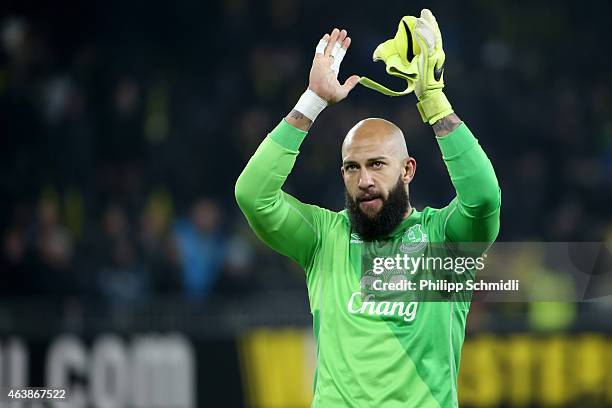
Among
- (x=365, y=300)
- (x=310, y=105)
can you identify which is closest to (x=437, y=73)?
(x=310, y=105)

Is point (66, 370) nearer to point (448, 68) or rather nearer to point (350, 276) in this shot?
point (350, 276)

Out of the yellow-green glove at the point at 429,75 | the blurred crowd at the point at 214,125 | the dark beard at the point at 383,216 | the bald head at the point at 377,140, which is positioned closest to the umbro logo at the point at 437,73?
the yellow-green glove at the point at 429,75

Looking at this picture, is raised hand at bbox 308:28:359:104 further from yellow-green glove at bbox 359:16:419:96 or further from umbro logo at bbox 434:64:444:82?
umbro logo at bbox 434:64:444:82

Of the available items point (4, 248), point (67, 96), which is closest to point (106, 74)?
point (67, 96)

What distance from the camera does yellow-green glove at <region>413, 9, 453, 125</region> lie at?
170 inches

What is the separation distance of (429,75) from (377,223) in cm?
61

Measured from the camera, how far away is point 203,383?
29.7ft

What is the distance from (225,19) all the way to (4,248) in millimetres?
4297

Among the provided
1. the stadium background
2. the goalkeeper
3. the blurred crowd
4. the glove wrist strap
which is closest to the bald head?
the goalkeeper

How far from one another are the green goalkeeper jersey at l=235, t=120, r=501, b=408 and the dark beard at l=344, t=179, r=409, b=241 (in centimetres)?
5

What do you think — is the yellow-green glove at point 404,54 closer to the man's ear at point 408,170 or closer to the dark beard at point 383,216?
the man's ear at point 408,170

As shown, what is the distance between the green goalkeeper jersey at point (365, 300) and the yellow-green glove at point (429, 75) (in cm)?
11

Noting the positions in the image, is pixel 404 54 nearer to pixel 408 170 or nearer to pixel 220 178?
pixel 408 170

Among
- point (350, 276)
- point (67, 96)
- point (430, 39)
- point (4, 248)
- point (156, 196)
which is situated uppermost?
point (67, 96)
